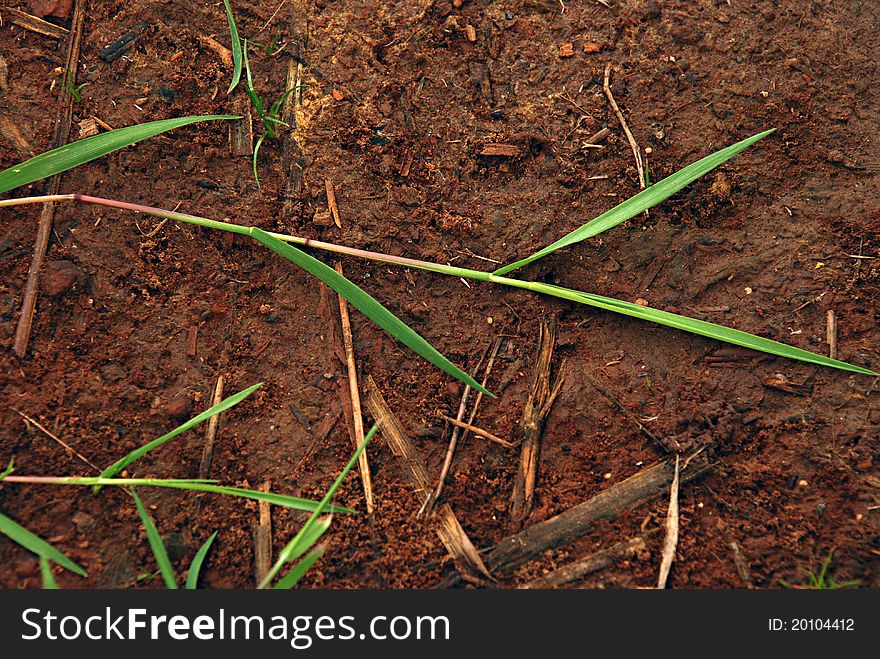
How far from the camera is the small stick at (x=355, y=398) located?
1569mm

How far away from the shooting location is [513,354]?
65.7 inches

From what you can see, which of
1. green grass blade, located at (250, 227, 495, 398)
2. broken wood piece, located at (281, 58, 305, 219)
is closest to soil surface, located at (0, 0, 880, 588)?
broken wood piece, located at (281, 58, 305, 219)

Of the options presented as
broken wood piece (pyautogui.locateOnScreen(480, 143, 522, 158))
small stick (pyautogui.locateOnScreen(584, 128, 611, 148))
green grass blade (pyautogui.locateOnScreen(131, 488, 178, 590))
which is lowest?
green grass blade (pyautogui.locateOnScreen(131, 488, 178, 590))

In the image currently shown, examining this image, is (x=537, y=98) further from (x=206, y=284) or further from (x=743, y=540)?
(x=743, y=540)

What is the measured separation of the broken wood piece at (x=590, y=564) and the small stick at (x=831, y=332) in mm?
707

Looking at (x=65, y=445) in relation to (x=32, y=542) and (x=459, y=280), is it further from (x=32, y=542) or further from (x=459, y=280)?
(x=459, y=280)

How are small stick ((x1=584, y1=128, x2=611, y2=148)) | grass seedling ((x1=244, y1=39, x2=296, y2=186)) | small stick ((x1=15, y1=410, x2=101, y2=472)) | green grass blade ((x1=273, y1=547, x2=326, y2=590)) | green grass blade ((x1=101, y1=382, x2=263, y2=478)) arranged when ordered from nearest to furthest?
green grass blade ((x1=273, y1=547, x2=326, y2=590)) < green grass blade ((x1=101, y1=382, x2=263, y2=478)) < small stick ((x1=15, y1=410, x2=101, y2=472)) < grass seedling ((x1=244, y1=39, x2=296, y2=186)) < small stick ((x1=584, y1=128, x2=611, y2=148))

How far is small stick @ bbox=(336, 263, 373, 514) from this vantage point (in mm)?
1569

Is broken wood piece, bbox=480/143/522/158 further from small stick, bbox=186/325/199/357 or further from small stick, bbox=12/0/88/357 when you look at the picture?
small stick, bbox=12/0/88/357

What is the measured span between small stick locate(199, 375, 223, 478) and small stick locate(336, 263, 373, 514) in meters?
0.34

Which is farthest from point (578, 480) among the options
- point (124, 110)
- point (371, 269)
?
point (124, 110)

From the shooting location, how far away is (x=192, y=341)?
1650mm

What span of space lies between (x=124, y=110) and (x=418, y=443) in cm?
127

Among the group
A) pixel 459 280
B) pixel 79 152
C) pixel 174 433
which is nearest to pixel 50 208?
pixel 79 152
